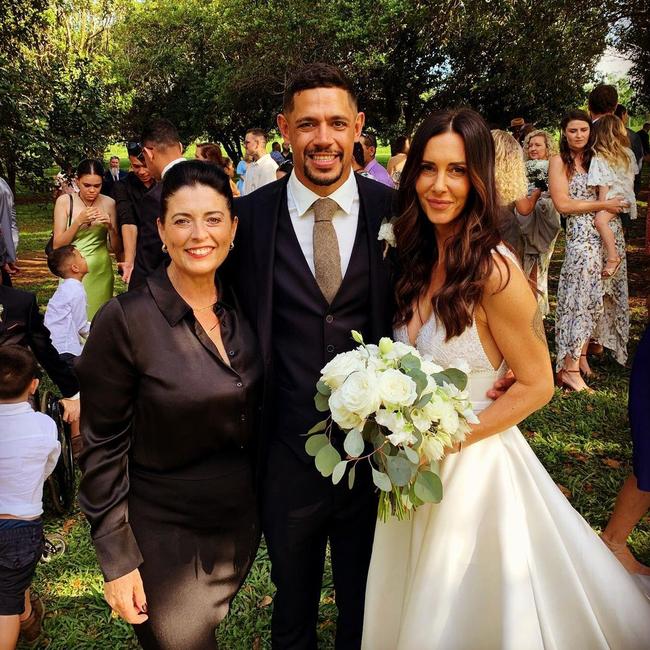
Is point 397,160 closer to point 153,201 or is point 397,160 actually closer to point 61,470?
point 153,201

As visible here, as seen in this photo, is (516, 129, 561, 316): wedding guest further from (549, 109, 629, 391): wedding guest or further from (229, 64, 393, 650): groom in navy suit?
(229, 64, 393, 650): groom in navy suit

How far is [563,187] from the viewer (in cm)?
604

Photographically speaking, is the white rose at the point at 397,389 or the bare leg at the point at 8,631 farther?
the bare leg at the point at 8,631

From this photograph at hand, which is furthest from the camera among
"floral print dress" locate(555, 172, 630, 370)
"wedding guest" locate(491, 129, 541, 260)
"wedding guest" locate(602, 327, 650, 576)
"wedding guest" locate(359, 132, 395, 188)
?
"wedding guest" locate(359, 132, 395, 188)

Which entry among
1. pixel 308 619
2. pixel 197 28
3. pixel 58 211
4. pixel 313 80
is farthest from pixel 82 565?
pixel 197 28

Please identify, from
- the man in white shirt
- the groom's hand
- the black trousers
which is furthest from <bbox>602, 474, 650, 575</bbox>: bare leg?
the man in white shirt

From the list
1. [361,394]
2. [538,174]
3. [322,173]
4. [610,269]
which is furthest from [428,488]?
[538,174]

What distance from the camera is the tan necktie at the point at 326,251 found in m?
2.50

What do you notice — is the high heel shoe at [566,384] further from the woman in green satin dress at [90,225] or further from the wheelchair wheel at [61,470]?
the woman in green satin dress at [90,225]

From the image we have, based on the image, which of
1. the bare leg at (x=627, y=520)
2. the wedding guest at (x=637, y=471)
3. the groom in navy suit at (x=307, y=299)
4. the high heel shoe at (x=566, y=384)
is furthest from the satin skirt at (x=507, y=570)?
the high heel shoe at (x=566, y=384)

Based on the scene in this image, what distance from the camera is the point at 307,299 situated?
248cm

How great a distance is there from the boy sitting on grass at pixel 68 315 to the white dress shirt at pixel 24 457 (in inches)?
69.6

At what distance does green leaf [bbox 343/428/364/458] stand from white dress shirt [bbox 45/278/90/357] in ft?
12.8

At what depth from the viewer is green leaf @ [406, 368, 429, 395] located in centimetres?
204
